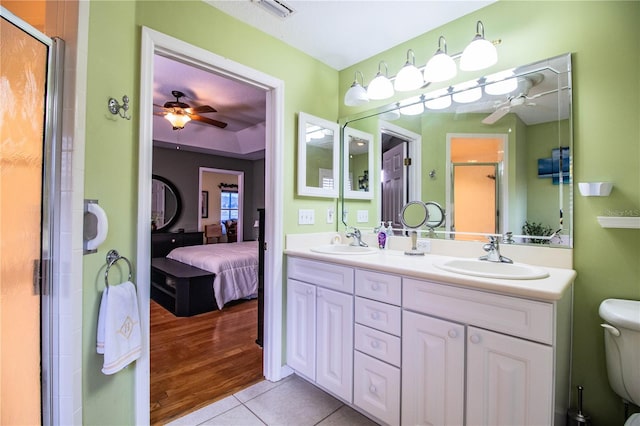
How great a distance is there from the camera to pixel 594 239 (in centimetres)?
137

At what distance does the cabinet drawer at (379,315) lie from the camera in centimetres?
143

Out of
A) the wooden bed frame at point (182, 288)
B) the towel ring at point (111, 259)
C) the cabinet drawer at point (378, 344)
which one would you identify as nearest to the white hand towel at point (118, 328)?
the towel ring at point (111, 259)

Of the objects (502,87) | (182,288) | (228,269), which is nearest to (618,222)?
(502,87)

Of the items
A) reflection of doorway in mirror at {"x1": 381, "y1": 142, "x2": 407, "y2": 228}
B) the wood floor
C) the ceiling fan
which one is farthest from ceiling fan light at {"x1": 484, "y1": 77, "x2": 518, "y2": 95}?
the ceiling fan

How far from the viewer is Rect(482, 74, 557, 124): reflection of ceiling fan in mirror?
1.54 metres

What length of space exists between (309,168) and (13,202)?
1570 millimetres

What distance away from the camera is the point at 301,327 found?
1918 mm

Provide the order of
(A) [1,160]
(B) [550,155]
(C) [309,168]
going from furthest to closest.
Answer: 1. (C) [309,168]
2. (B) [550,155]
3. (A) [1,160]

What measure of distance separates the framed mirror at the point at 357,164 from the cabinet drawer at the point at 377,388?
1228 millimetres

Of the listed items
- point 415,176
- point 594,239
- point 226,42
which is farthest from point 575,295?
point 226,42

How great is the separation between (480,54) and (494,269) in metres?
1.14

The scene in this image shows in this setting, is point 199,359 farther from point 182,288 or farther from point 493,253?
point 493,253

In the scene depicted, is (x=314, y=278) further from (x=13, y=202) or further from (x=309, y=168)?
(x=13, y=202)

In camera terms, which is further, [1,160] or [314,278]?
[314,278]
